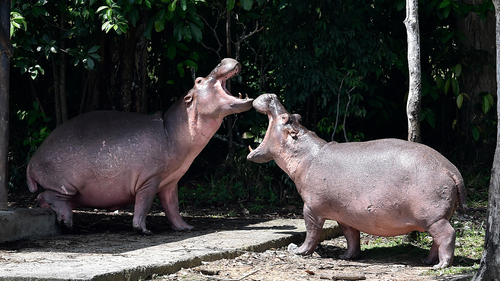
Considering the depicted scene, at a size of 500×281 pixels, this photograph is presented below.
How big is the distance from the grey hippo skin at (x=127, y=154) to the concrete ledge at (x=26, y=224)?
128 millimetres

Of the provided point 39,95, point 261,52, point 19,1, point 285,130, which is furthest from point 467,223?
point 39,95

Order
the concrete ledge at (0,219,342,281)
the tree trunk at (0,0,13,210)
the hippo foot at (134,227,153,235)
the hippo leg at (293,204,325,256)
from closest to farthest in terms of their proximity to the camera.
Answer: the concrete ledge at (0,219,342,281) < the hippo leg at (293,204,325,256) < the tree trunk at (0,0,13,210) < the hippo foot at (134,227,153,235)

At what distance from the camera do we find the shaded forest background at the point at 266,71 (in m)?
7.69

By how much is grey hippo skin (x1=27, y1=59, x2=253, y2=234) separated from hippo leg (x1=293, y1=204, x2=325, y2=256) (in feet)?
4.24

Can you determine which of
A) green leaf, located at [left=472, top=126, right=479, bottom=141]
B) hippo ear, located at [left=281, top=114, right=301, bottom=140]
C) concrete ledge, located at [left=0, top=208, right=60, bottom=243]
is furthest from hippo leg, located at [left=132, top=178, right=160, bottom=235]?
green leaf, located at [left=472, top=126, right=479, bottom=141]

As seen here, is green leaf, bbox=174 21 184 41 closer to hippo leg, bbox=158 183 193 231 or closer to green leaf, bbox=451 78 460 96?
hippo leg, bbox=158 183 193 231

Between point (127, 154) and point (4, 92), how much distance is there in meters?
1.25

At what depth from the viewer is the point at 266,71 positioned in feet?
30.7

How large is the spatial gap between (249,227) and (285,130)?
56.7 inches

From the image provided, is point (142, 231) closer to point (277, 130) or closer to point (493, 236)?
point (277, 130)

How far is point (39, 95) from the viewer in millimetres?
9500

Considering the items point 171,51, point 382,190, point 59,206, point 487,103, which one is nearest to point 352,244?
point 382,190

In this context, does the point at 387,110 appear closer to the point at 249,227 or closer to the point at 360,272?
the point at 249,227

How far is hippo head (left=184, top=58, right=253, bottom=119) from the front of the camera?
6.08 m
